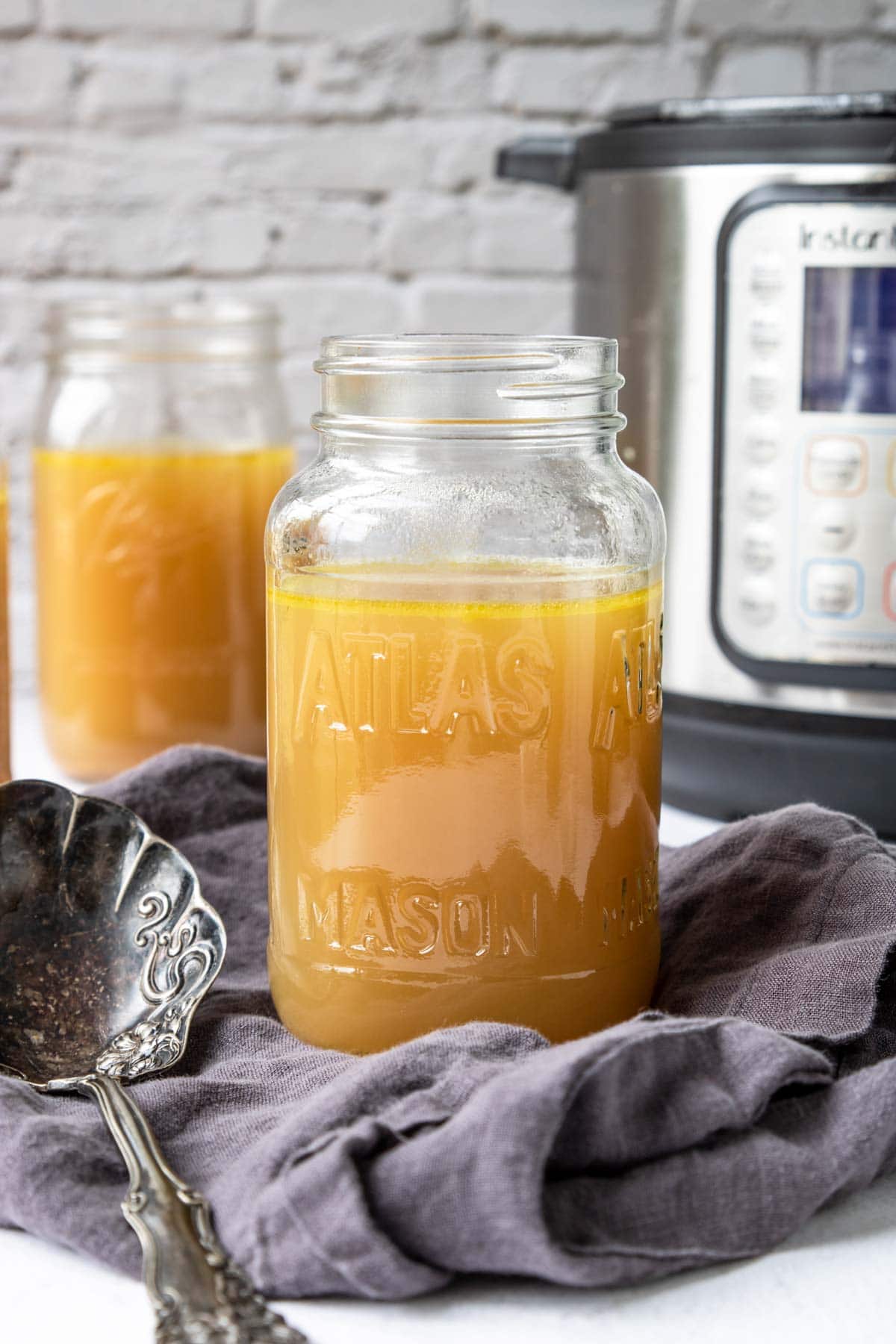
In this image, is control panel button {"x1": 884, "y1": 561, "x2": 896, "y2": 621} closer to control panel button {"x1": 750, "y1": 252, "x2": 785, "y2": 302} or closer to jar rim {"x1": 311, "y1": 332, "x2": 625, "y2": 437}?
control panel button {"x1": 750, "y1": 252, "x2": 785, "y2": 302}

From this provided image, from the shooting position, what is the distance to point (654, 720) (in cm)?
71

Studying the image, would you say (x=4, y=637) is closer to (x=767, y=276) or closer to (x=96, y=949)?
(x=96, y=949)

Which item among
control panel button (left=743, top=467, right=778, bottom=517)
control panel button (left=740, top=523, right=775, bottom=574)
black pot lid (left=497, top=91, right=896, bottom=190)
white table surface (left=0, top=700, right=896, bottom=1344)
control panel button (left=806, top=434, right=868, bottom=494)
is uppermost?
black pot lid (left=497, top=91, right=896, bottom=190)

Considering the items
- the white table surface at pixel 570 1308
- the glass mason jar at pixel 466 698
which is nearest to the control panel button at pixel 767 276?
the glass mason jar at pixel 466 698

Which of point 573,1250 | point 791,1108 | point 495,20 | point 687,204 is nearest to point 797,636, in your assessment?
point 687,204

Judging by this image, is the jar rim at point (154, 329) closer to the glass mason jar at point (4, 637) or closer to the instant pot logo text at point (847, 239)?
the glass mason jar at point (4, 637)

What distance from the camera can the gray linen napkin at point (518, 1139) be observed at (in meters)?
0.52

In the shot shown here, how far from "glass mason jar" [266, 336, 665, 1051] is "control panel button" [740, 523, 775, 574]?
0.94ft

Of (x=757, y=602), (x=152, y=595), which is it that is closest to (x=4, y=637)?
(x=152, y=595)

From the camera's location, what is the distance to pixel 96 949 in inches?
29.3

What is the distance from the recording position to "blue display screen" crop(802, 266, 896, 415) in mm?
908

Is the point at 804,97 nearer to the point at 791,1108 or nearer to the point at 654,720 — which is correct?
the point at 654,720

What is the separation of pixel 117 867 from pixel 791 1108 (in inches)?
13.8

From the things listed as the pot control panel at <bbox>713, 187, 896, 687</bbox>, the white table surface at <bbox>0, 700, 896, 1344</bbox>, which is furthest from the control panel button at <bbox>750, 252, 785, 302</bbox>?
the white table surface at <bbox>0, 700, 896, 1344</bbox>
